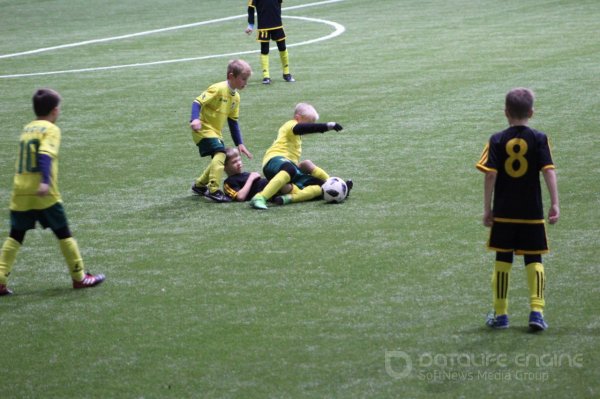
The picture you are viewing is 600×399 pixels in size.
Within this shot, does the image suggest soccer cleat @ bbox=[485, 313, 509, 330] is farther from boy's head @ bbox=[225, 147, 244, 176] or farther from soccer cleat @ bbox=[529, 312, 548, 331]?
boy's head @ bbox=[225, 147, 244, 176]

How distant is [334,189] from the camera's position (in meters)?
12.1

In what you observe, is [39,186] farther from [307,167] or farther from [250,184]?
A: [307,167]

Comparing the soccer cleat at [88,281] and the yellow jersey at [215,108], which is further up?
the yellow jersey at [215,108]

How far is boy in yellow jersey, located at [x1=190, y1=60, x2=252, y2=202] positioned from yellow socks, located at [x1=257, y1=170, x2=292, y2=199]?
19.1 inches

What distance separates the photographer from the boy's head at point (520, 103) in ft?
26.2

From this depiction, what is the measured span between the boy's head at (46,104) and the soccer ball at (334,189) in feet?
12.2

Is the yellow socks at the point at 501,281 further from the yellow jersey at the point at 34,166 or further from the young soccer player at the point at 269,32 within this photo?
the young soccer player at the point at 269,32

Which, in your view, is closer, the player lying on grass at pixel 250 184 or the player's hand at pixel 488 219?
the player's hand at pixel 488 219

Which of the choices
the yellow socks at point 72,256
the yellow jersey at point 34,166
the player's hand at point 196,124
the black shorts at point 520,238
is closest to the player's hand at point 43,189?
the yellow jersey at point 34,166

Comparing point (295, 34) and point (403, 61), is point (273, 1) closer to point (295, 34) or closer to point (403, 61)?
point (403, 61)

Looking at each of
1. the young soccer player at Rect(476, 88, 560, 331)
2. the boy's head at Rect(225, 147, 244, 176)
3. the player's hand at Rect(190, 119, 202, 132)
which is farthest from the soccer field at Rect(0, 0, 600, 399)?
the player's hand at Rect(190, 119, 202, 132)

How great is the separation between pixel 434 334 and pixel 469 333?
0.85ft

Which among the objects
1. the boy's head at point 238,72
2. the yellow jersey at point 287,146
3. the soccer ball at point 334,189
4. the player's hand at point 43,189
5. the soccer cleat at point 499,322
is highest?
the boy's head at point 238,72

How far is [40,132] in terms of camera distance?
9.17 metres
